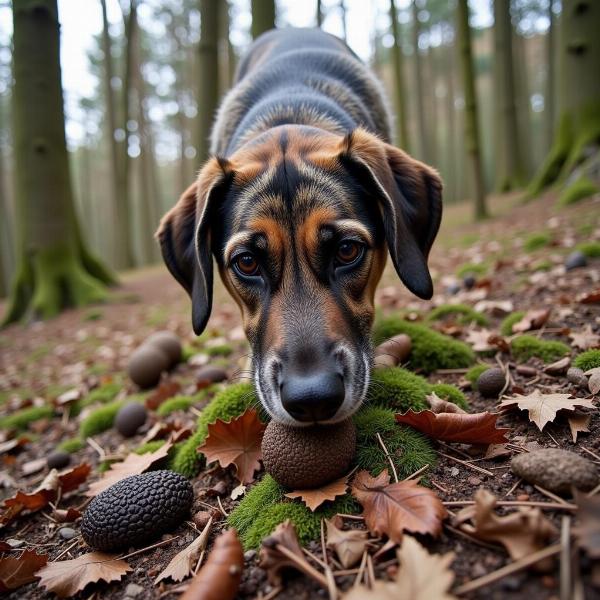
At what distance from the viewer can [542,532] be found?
1725 millimetres

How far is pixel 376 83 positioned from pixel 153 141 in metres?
44.5

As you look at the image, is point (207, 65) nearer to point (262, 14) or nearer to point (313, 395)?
point (262, 14)

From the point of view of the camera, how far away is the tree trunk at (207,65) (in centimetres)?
1271

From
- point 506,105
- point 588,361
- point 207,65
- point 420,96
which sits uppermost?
point 420,96

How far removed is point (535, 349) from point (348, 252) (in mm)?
1637

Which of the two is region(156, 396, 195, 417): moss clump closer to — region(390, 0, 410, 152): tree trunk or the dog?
the dog

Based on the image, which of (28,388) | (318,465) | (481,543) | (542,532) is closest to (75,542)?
(318,465)

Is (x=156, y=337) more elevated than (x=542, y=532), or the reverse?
(x=156, y=337)

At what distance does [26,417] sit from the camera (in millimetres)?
5578

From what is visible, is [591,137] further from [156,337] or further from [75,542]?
[75,542]

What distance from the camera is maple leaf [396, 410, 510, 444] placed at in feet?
8.21

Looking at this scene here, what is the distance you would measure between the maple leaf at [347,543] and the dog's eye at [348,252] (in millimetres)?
1620

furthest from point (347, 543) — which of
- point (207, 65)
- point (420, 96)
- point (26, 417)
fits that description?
point (420, 96)

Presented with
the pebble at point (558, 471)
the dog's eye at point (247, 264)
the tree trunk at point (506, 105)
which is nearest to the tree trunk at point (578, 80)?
the tree trunk at point (506, 105)
